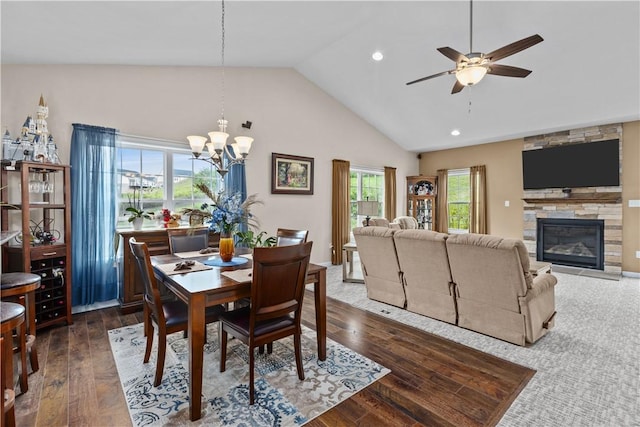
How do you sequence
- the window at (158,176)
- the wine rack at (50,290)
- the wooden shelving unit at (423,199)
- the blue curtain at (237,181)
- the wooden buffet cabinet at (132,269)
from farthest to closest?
the wooden shelving unit at (423,199) → the blue curtain at (237,181) → the window at (158,176) → the wooden buffet cabinet at (132,269) → the wine rack at (50,290)

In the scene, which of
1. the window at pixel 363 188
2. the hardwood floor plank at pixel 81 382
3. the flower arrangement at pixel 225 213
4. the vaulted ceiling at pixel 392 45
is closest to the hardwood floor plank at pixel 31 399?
the hardwood floor plank at pixel 81 382

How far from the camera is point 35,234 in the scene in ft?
10.7

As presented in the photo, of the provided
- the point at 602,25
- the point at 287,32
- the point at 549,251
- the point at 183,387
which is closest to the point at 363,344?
the point at 183,387

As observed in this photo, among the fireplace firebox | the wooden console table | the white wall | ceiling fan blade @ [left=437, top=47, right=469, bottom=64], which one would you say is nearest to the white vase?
the white wall

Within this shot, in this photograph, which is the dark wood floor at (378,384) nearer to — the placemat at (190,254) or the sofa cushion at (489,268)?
the sofa cushion at (489,268)

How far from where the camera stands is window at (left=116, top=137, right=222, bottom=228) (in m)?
4.05

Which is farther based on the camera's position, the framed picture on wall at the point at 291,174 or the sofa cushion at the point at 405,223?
the sofa cushion at the point at 405,223

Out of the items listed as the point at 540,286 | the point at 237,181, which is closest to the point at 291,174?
the point at 237,181

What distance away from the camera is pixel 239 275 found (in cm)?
230

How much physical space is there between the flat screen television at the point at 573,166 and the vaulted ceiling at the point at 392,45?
48cm

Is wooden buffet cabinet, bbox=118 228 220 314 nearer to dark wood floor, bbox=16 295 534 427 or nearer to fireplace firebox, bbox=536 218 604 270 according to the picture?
dark wood floor, bbox=16 295 534 427

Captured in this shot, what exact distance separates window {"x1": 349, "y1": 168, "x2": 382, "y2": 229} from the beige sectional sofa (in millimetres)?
3026

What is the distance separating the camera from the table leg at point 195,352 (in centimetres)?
187

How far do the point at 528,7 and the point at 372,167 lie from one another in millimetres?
3968
